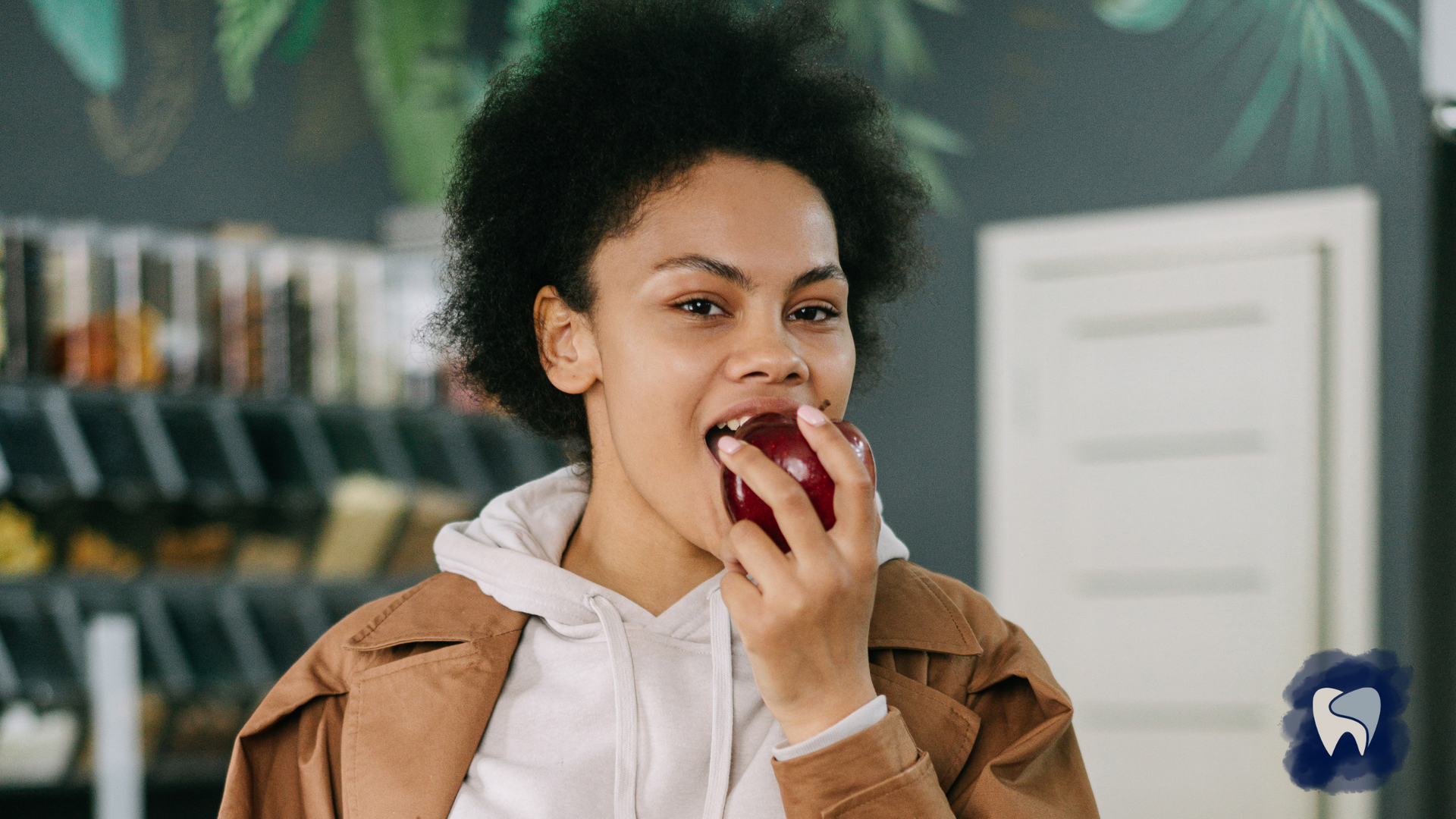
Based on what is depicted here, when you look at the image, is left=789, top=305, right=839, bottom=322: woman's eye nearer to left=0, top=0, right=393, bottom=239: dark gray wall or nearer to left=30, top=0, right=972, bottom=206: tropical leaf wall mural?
left=30, top=0, right=972, bottom=206: tropical leaf wall mural

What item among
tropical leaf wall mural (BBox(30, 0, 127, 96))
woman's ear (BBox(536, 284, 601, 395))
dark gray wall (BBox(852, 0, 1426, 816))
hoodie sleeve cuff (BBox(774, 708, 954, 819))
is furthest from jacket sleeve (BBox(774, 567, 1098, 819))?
tropical leaf wall mural (BBox(30, 0, 127, 96))

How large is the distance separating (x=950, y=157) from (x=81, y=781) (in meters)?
→ 3.27

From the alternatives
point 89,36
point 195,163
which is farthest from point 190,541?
point 89,36

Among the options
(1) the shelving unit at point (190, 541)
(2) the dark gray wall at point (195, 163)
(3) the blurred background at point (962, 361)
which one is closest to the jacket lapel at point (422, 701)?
(1) the shelving unit at point (190, 541)

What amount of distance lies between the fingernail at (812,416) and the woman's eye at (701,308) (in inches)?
5.0

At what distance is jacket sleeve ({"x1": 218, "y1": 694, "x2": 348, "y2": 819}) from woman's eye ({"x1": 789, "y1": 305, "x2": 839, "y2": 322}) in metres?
0.52

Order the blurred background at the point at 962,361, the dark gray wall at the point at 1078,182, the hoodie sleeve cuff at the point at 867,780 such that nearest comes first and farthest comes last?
the hoodie sleeve cuff at the point at 867,780 < the blurred background at the point at 962,361 < the dark gray wall at the point at 1078,182

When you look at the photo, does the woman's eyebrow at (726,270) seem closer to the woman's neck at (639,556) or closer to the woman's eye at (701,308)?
the woman's eye at (701,308)

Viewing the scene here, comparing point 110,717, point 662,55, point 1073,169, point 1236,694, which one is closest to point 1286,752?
point 1236,694

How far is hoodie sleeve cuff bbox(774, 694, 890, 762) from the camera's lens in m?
0.95

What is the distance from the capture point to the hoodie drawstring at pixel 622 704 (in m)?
1.05

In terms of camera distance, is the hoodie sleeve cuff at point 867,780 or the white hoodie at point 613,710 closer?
the hoodie sleeve cuff at point 867,780

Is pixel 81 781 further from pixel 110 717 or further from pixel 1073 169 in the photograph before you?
pixel 1073 169

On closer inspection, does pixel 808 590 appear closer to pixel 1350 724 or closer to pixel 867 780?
pixel 867 780
